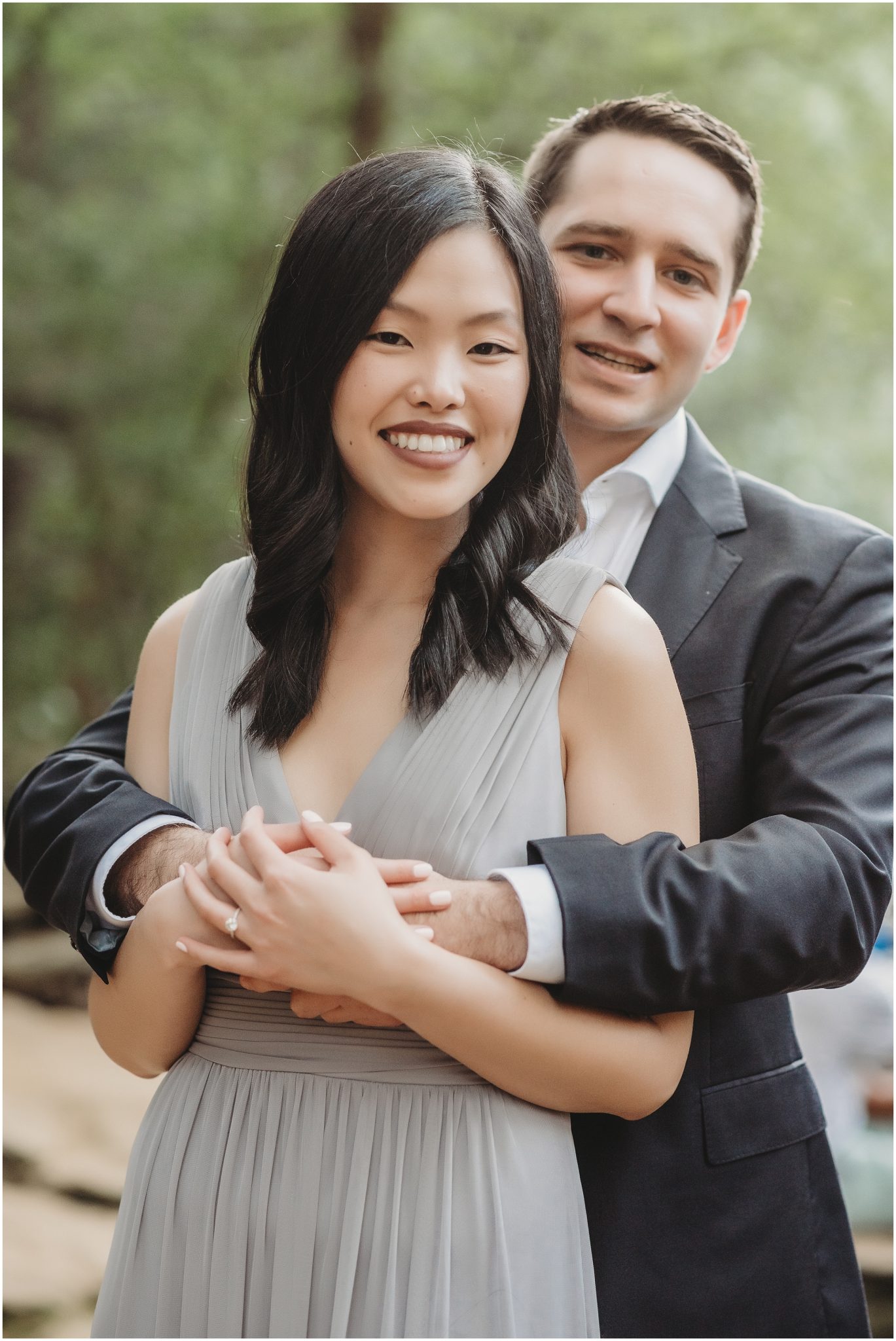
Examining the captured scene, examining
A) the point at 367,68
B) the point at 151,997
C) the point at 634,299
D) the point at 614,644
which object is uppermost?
the point at 367,68

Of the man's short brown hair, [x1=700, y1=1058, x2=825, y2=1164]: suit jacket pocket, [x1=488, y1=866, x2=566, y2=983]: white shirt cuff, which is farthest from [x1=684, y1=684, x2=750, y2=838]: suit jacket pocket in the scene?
the man's short brown hair

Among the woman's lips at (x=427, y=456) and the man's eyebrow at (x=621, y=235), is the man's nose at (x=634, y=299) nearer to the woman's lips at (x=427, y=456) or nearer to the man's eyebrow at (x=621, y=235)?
the man's eyebrow at (x=621, y=235)

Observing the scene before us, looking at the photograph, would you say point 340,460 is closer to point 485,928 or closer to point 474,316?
point 474,316

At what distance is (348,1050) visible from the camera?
1.77 m

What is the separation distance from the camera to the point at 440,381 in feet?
5.71

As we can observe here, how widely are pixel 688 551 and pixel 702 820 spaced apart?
47 centimetres

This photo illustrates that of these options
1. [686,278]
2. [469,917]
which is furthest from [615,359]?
[469,917]

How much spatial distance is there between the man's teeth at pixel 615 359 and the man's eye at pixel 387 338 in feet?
2.49

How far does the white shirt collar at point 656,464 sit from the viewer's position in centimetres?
241

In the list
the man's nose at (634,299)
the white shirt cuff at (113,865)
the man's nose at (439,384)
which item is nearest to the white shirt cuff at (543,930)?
the white shirt cuff at (113,865)

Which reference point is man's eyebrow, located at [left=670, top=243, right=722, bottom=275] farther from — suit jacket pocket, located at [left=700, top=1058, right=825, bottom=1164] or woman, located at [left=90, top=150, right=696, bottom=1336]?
suit jacket pocket, located at [left=700, top=1058, right=825, bottom=1164]

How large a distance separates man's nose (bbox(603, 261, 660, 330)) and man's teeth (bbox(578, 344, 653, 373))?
6 cm

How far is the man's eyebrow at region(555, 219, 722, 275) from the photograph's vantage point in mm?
2426

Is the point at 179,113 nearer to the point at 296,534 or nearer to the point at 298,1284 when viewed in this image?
the point at 296,534
